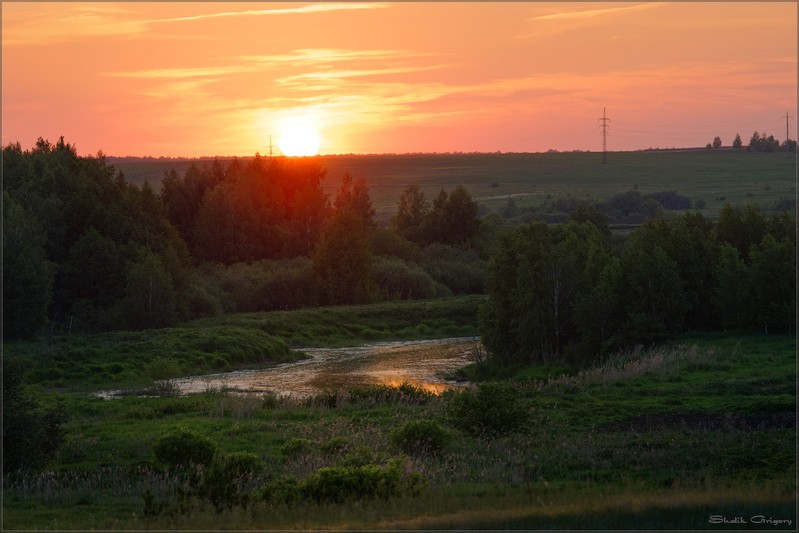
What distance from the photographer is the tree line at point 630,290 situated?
Result: 4103 cm

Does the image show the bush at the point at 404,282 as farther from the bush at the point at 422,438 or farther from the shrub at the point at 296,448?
the bush at the point at 422,438

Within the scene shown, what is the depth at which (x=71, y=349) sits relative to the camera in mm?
47656

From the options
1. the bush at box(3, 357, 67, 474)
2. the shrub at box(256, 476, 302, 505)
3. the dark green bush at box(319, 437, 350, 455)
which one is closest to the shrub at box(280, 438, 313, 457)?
the dark green bush at box(319, 437, 350, 455)

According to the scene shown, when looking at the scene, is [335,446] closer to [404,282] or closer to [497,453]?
[497,453]

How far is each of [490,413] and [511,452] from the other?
249 centimetres

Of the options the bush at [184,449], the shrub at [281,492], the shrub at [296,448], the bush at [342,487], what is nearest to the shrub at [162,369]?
the shrub at [296,448]

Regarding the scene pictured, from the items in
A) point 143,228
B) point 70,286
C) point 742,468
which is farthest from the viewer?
point 143,228

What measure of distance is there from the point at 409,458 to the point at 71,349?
103ft

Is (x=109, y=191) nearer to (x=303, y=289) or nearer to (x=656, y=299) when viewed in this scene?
(x=303, y=289)

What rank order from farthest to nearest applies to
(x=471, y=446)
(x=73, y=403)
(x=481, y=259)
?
1. (x=481, y=259)
2. (x=73, y=403)
3. (x=471, y=446)

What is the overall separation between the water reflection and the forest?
2088mm

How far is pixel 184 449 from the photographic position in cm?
2141

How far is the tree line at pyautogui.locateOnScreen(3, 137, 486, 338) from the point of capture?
58750 millimetres

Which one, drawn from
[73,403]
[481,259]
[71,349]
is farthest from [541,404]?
[481,259]
